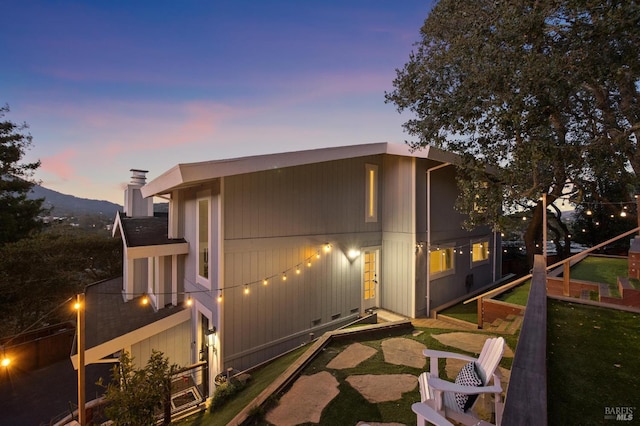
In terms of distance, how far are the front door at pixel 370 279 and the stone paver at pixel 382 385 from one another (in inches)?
158

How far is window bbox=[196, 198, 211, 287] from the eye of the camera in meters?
6.71

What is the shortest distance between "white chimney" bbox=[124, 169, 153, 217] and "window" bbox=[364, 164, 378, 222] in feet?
27.8

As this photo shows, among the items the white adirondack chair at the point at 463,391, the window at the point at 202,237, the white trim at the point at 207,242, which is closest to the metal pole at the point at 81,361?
the white trim at the point at 207,242

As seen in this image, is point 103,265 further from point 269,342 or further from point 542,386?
point 542,386

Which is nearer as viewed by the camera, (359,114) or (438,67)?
(438,67)

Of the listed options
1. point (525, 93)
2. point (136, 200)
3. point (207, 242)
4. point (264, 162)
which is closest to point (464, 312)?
point (525, 93)

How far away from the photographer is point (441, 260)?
28.8ft

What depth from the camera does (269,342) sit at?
6.28 m

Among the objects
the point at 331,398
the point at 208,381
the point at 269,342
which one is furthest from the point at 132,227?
the point at 331,398

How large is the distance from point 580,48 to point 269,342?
7915mm

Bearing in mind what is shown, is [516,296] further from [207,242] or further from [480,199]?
[207,242]

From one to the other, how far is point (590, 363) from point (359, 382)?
8.35 ft

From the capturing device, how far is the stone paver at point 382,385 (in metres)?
3.56

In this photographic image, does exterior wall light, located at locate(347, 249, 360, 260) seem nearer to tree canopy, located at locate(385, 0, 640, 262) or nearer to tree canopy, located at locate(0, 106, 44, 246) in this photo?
tree canopy, located at locate(385, 0, 640, 262)
